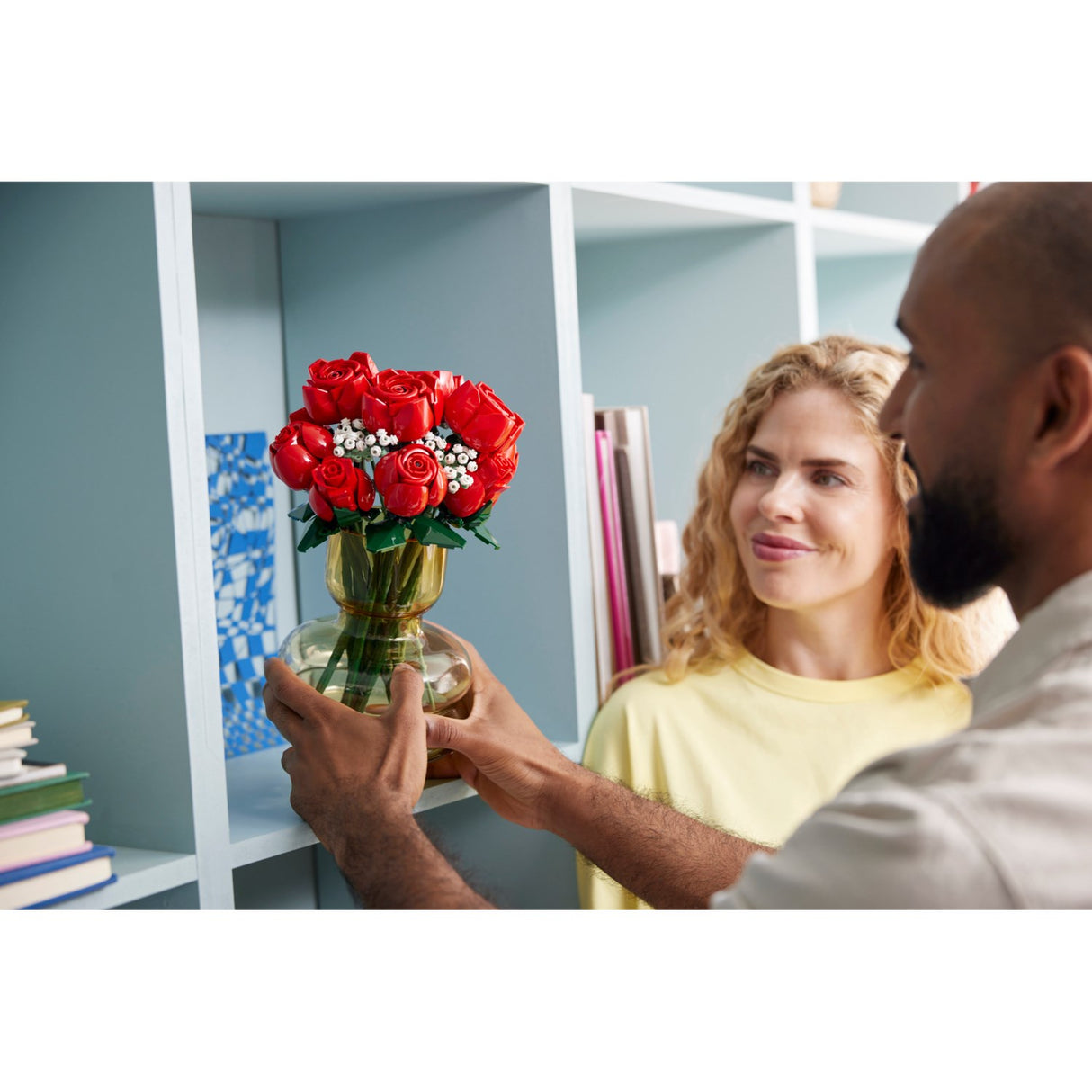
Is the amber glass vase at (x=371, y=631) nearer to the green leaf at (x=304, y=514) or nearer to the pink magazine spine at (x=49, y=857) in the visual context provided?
the green leaf at (x=304, y=514)

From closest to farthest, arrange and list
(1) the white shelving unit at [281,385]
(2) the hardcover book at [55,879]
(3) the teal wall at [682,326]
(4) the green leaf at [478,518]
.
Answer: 1. (2) the hardcover book at [55,879]
2. (1) the white shelving unit at [281,385]
3. (4) the green leaf at [478,518]
4. (3) the teal wall at [682,326]

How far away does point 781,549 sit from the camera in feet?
4.98

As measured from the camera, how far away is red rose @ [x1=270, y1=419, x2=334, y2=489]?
3.55 feet

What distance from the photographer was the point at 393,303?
1.49 metres

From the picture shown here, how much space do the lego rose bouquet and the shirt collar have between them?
0.47 meters

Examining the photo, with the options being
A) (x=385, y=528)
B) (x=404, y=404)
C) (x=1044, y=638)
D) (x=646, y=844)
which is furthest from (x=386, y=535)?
(x=1044, y=638)

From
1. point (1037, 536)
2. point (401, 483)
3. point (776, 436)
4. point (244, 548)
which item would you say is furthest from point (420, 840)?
point (776, 436)

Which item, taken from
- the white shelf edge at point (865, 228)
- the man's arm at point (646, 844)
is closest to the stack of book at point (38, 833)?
the man's arm at point (646, 844)

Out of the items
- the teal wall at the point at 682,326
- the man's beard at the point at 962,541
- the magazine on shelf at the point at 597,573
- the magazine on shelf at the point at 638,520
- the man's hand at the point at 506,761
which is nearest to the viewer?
the man's beard at the point at 962,541

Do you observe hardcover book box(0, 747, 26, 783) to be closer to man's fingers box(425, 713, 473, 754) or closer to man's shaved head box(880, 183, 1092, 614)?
man's fingers box(425, 713, 473, 754)

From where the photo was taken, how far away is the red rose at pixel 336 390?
1103 mm

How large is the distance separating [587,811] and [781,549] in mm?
435

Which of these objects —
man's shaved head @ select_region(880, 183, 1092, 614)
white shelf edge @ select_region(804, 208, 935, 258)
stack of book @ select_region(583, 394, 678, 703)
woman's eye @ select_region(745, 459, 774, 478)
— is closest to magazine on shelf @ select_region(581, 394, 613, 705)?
stack of book @ select_region(583, 394, 678, 703)

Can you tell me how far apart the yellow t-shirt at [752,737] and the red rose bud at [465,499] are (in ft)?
1.52
